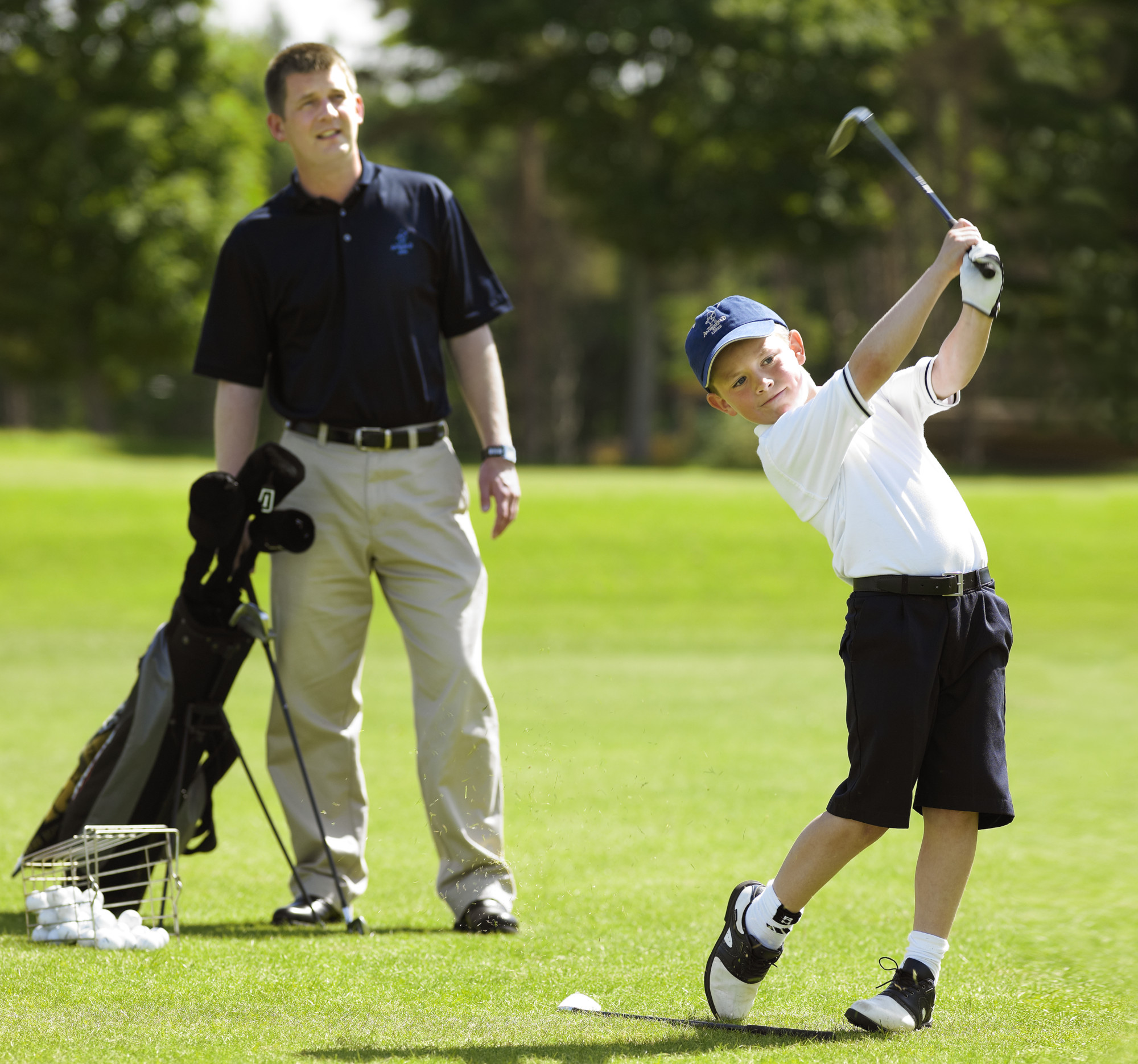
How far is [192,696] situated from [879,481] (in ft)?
6.41

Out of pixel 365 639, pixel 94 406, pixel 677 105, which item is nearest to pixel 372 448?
pixel 365 639

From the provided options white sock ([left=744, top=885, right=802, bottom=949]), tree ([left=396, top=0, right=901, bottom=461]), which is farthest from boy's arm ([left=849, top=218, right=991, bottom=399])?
tree ([left=396, top=0, right=901, bottom=461])

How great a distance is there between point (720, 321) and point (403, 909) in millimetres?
2045

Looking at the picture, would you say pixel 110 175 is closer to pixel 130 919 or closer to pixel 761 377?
pixel 130 919

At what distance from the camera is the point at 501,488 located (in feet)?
13.6

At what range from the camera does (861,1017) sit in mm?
2846

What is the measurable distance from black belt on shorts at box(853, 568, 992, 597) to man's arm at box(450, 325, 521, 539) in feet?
4.84

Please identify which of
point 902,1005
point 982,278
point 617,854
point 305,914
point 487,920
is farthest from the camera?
point 617,854

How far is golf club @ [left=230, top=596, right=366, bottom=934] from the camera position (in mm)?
3830

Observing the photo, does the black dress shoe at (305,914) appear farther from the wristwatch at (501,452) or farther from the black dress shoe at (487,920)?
the wristwatch at (501,452)

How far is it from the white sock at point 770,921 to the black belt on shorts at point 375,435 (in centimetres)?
172

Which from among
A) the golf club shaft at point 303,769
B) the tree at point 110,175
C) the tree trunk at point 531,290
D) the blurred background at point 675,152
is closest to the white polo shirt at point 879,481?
the golf club shaft at point 303,769

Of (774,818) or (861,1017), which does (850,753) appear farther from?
(774,818)

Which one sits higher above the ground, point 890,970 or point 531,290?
point 531,290
